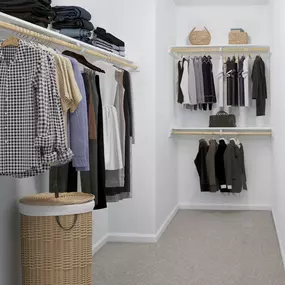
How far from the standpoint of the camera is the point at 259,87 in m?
6.47

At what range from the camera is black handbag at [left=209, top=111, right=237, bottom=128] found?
6598 millimetres

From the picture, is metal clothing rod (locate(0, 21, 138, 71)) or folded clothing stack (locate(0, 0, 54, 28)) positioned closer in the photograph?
metal clothing rod (locate(0, 21, 138, 71))

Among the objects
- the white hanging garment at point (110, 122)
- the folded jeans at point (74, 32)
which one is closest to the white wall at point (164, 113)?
the white hanging garment at point (110, 122)

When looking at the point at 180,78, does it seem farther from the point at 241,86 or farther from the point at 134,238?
the point at 134,238

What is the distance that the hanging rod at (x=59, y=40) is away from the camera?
272cm

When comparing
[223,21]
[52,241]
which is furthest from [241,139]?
[52,241]

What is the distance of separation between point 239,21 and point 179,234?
10.2ft

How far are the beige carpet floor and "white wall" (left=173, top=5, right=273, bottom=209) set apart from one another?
0.99 metres

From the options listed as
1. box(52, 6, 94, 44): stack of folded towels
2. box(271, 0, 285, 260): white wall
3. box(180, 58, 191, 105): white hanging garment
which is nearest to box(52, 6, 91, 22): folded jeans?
box(52, 6, 94, 44): stack of folded towels

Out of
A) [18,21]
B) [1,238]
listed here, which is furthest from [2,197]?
[18,21]

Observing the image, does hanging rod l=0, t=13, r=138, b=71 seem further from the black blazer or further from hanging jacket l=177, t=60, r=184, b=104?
the black blazer

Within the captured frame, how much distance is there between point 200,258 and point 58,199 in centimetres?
178

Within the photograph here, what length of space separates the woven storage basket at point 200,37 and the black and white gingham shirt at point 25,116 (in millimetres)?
4502

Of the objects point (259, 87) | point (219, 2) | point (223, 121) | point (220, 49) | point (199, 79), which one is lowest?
point (223, 121)
